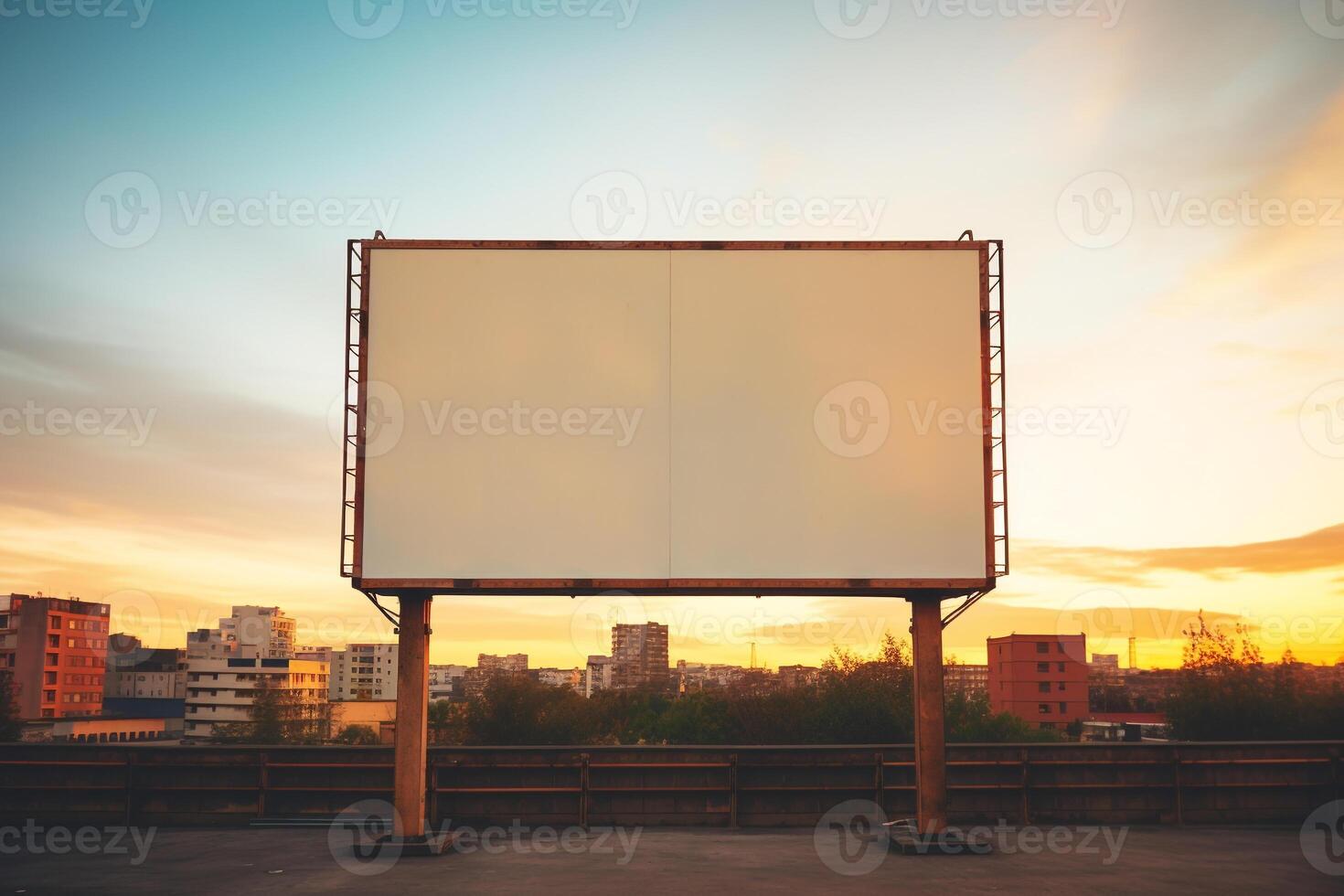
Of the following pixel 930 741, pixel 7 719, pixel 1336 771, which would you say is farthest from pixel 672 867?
pixel 7 719

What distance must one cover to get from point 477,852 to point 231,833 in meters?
5.15

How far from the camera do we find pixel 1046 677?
100875mm

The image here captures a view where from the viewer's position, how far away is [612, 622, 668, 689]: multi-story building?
10738 cm

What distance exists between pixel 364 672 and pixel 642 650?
9079 centimetres

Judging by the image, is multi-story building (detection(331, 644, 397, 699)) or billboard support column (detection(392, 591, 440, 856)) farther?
multi-story building (detection(331, 644, 397, 699))

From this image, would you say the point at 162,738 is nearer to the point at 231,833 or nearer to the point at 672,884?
the point at 231,833

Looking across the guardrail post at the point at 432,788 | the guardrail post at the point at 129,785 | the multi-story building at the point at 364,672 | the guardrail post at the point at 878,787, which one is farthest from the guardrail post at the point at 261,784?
the multi-story building at the point at 364,672

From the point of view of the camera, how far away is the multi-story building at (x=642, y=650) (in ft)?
352
